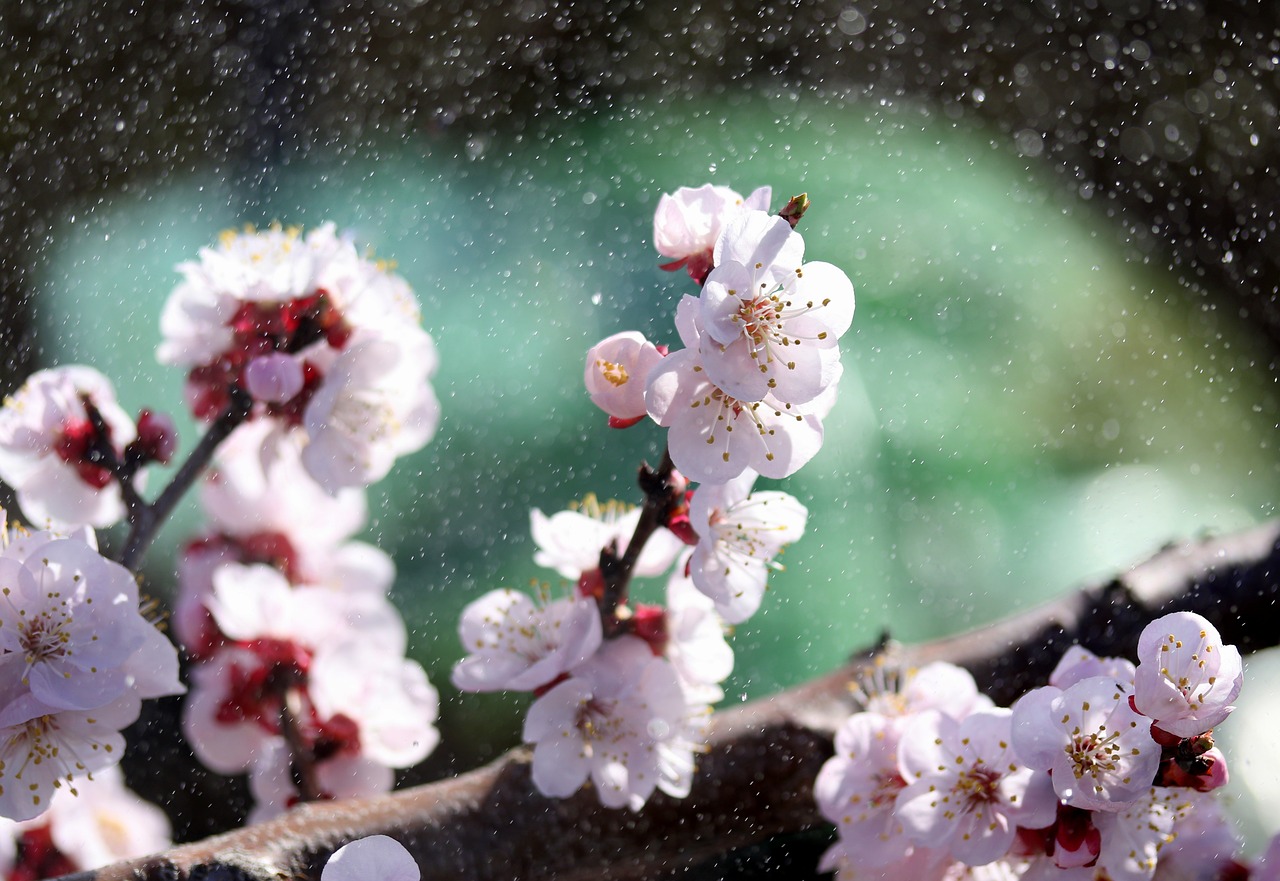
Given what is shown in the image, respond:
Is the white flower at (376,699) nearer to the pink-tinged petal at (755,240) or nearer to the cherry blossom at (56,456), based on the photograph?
the cherry blossom at (56,456)

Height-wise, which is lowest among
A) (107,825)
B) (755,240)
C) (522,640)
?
(107,825)

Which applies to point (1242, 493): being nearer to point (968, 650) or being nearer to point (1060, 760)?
point (968, 650)

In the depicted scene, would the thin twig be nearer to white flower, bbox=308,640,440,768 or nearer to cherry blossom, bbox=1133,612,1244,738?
white flower, bbox=308,640,440,768

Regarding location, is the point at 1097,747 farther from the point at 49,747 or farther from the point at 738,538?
the point at 49,747

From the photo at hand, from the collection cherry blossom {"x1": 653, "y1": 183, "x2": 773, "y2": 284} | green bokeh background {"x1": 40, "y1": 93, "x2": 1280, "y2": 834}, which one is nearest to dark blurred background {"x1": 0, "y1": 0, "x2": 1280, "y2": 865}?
green bokeh background {"x1": 40, "y1": 93, "x2": 1280, "y2": 834}

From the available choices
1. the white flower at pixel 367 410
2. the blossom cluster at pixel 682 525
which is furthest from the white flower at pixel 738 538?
the white flower at pixel 367 410

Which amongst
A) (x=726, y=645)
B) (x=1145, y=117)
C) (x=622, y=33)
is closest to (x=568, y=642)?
(x=726, y=645)

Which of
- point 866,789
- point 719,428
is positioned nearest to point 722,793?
point 866,789
